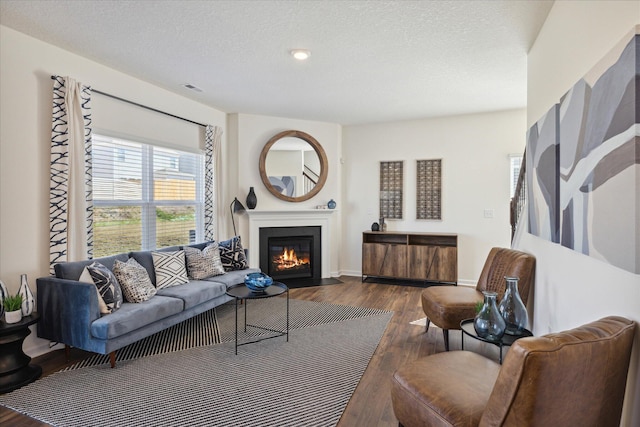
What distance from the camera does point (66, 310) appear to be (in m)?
2.62

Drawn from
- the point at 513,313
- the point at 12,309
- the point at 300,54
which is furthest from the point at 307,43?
the point at 12,309

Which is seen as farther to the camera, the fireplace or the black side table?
the fireplace

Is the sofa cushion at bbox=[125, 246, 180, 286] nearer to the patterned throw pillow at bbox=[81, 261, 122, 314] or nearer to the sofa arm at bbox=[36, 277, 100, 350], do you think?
the patterned throw pillow at bbox=[81, 261, 122, 314]

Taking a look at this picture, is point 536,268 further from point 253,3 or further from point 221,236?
point 221,236

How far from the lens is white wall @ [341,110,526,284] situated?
16.6 ft

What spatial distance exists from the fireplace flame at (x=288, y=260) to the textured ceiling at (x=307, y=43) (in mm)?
2535

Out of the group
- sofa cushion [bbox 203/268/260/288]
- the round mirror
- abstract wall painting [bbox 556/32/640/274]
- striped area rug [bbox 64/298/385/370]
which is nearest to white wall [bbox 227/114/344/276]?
the round mirror

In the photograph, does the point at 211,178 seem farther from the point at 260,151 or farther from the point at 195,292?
the point at 195,292

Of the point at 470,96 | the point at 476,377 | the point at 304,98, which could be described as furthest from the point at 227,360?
the point at 470,96

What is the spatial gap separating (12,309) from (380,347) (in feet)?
9.58

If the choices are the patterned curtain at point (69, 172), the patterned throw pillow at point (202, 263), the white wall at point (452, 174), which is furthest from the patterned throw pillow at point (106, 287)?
the white wall at point (452, 174)

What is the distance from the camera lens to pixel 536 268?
8.54ft

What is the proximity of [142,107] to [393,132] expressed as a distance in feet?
12.5

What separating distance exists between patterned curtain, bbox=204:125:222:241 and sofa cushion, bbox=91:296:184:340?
1789 mm
